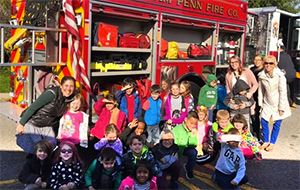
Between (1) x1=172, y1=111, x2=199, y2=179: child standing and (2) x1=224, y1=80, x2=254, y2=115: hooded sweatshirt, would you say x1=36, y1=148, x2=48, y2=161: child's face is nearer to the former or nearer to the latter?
(1) x1=172, y1=111, x2=199, y2=179: child standing

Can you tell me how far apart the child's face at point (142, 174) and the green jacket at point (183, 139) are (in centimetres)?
A: 89

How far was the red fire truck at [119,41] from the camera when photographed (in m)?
4.19

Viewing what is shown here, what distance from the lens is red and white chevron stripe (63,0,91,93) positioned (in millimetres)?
3998

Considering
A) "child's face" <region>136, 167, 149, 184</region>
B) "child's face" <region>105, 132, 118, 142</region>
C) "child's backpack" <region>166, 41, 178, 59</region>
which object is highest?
"child's backpack" <region>166, 41, 178, 59</region>

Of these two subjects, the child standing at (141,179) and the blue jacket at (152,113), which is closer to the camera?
the child standing at (141,179)

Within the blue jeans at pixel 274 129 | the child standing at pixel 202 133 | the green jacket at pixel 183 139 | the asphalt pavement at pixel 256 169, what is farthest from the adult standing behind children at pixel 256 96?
the green jacket at pixel 183 139

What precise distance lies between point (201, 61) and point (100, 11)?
2369mm

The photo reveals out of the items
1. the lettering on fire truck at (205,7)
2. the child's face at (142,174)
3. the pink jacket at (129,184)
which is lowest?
the pink jacket at (129,184)

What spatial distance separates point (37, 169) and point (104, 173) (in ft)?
2.18

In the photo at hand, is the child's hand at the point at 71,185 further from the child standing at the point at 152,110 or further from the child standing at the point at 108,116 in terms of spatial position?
the child standing at the point at 152,110

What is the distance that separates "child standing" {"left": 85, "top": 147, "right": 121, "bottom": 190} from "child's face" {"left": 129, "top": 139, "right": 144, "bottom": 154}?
0.25 meters

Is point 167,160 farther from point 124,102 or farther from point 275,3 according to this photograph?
point 275,3

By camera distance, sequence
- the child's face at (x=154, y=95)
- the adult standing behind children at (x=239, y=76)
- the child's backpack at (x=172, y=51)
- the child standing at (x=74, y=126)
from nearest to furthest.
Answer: the child standing at (x=74, y=126) → the child's face at (x=154, y=95) → the adult standing behind children at (x=239, y=76) → the child's backpack at (x=172, y=51)

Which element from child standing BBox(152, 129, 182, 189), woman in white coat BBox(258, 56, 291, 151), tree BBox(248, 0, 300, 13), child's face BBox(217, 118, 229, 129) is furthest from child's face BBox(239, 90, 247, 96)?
Answer: tree BBox(248, 0, 300, 13)
